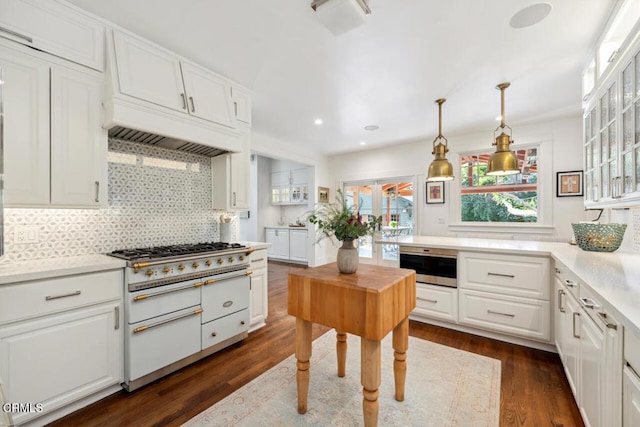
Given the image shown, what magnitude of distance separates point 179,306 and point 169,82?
5.96 feet

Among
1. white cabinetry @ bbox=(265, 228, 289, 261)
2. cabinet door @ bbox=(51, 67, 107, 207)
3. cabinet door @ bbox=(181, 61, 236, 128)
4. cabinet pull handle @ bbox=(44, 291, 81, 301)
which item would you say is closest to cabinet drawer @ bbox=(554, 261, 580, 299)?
cabinet door @ bbox=(181, 61, 236, 128)

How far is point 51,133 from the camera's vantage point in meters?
1.79

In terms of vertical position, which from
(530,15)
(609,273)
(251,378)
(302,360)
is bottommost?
(251,378)

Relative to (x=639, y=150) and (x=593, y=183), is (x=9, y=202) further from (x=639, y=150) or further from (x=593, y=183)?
(x=593, y=183)

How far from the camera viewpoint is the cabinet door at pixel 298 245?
6.73 m

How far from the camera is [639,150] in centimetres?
150

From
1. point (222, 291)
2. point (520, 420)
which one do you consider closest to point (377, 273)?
point (520, 420)

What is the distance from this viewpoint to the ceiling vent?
164cm

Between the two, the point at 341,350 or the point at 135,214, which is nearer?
the point at 341,350

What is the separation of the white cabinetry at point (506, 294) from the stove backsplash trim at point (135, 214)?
2.66 meters

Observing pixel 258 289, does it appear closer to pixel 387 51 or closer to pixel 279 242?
pixel 387 51

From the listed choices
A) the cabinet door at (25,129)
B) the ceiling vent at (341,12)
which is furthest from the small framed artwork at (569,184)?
the cabinet door at (25,129)

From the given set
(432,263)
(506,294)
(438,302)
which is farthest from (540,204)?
(438,302)

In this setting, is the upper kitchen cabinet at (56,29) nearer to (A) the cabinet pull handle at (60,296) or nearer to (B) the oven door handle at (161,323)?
(A) the cabinet pull handle at (60,296)
